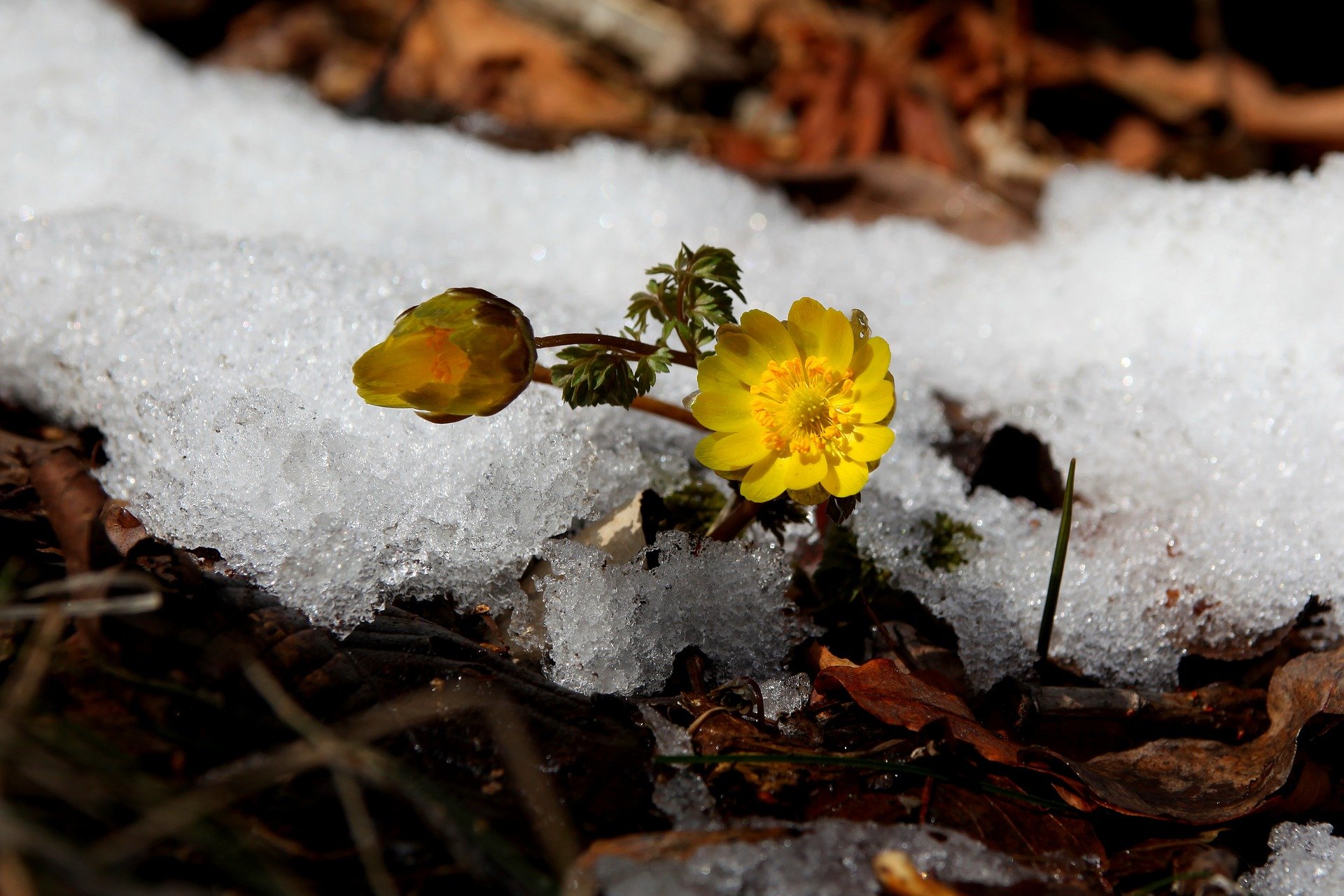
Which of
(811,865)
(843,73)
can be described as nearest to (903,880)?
(811,865)

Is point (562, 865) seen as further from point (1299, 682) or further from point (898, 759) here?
point (1299, 682)

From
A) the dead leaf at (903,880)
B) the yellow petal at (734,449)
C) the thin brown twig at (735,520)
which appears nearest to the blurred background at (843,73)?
the thin brown twig at (735,520)

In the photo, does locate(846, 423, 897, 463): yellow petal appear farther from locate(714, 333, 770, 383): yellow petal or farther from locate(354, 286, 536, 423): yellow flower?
locate(354, 286, 536, 423): yellow flower

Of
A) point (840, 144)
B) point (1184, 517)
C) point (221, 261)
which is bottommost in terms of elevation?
point (221, 261)

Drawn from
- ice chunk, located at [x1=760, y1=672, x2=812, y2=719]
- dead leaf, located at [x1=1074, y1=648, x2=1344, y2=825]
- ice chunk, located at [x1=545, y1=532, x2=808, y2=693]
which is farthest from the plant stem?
dead leaf, located at [x1=1074, y1=648, x2=1344, y2=825]

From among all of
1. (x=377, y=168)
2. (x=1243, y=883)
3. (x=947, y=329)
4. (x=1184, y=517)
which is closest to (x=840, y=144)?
(x=947, y=329)

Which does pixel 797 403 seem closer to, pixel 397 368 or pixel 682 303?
pixel 682 303

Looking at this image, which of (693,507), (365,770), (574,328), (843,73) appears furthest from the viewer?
(843,73)
